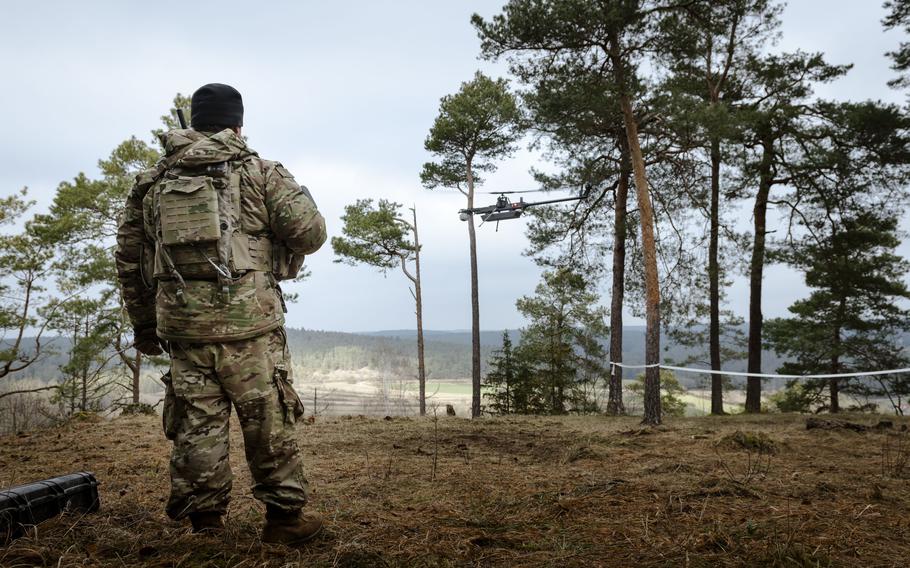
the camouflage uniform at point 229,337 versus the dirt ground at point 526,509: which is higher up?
the camouflage uniform at point 229,337

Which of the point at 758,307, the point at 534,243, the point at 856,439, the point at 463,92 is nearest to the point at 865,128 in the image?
the point at 758,307

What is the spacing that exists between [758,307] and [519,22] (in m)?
10.3

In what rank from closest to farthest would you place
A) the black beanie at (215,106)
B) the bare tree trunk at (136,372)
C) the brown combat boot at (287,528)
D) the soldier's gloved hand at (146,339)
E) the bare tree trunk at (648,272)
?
1. the brown combat boot at (287,528)
2. the black beanie at (215,106)
3. the soldier's gloved hand at (146,339)
4. the bare tree trunk at (648,272)
5. the bare tree trunk at (136,372)

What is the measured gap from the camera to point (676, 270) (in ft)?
49.2

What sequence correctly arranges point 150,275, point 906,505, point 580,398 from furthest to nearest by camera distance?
point 580,398
point 906,505
point 150,275

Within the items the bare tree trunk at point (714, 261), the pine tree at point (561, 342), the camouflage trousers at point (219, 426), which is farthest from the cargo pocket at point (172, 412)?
the pine tree at point (561, 342)

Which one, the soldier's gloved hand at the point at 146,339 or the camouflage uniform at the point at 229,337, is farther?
the soldier's gloved hand at the point at 146,339

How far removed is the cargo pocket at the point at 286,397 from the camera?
251cm

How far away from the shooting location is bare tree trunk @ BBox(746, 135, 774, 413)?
1497 cm

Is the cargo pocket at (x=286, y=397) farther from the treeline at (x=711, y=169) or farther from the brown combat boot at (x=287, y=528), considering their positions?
the treeline at (x=711, y=169)

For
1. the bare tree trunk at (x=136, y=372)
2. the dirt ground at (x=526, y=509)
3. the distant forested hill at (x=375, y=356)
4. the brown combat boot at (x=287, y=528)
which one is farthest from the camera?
the distant forested hill at (x=375, y=356)

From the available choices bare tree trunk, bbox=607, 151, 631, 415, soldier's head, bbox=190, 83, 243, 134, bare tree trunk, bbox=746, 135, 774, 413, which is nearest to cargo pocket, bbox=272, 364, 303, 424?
soldier's head, bbox=190, 83, 243, 134

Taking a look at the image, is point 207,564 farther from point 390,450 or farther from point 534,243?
point 534,243

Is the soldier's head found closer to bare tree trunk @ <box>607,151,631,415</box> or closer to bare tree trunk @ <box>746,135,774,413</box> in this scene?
bare tree trunk @ <box>607,151,631,415</box>
